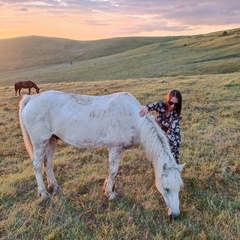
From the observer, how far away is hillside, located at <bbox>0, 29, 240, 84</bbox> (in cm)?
3077

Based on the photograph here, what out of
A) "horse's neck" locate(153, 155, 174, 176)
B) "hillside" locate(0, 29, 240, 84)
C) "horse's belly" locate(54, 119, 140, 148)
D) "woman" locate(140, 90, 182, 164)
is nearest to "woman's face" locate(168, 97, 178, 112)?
"woman" locate(140, 90, 182, 164)

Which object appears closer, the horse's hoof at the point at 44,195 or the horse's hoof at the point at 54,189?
the horse's hoof at the point at 44,195

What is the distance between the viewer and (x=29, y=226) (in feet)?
13.8

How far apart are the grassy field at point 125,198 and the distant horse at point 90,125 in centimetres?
38

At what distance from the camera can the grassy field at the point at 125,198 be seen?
4062 mm

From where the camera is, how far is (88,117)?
488 cm

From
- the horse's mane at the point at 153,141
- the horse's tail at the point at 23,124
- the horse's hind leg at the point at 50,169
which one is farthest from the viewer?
the horse's hind leg at the point at 50,169

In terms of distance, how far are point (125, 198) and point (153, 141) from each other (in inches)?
43.7

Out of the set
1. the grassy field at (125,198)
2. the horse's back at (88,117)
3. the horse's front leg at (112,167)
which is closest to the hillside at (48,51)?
the grassy field at (125,198)

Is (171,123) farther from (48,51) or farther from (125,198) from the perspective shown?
(48,51)

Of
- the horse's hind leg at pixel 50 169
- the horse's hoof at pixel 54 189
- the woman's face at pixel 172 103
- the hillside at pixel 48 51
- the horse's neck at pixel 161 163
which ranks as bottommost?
Result: the hillside at pixel 48 51

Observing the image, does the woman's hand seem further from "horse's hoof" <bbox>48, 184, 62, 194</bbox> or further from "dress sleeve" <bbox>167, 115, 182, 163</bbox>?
"horse's hoof" <bbox>48, 184, 62, 194</bbox>

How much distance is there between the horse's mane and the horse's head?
19cm

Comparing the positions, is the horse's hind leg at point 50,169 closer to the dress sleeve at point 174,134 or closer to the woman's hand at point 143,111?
the woman's hand at point 143,111
